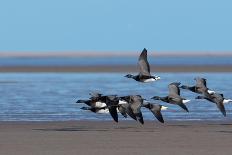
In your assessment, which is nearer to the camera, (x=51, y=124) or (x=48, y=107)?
(x=51, y=124)

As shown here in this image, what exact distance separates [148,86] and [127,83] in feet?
9.23

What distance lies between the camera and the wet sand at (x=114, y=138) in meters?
17.7

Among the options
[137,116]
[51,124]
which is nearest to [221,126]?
[137,116]

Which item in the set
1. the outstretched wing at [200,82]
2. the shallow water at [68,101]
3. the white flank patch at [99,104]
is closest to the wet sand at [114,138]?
the white flank patch at [99,104]

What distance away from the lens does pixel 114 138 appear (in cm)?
1983

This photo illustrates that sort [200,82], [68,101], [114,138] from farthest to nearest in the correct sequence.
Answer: [68,101], [200,82], [114,138]

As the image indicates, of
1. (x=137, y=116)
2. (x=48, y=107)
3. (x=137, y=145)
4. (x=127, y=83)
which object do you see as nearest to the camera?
(x=137, y=145)

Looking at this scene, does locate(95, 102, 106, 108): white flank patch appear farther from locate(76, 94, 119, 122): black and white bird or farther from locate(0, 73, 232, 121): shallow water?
locate(0, 73, 232, 121): shallow water

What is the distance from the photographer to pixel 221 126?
2256 centimetres

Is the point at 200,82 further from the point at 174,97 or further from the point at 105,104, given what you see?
the point at 105,104

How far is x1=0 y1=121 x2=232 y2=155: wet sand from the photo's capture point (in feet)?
58.2

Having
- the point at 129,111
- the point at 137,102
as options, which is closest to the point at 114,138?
the point at 129,111

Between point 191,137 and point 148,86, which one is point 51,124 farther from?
point 148,86

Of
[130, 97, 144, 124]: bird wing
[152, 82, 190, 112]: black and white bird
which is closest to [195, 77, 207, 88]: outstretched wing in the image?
[152, 82, 190, 112]: black and white bird
